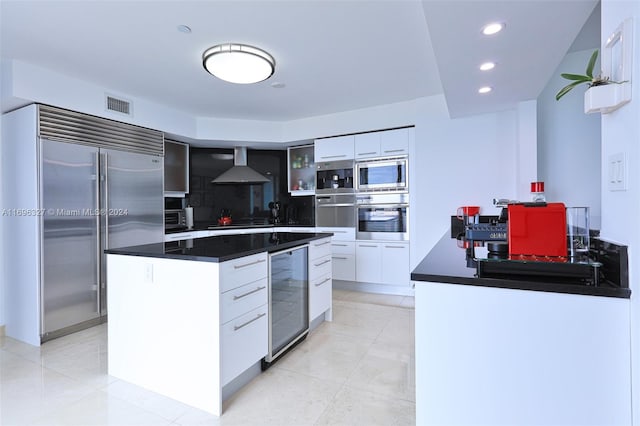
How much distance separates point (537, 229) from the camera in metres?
1.18

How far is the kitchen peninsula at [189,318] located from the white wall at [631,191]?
65.7 inches

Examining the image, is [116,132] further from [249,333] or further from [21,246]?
[249,333]

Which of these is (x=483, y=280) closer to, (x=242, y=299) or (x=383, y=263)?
(x=242, y=299)

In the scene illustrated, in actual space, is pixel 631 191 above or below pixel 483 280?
above

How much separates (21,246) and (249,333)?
2.50m

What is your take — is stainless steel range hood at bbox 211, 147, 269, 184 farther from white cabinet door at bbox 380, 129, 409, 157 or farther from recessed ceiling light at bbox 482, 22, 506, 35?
recessed ceiling light at bbox 482, 22, 506, 35

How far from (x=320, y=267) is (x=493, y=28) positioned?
2150mm

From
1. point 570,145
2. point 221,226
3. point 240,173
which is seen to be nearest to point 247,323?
point 221,226

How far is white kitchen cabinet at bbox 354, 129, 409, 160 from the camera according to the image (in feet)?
13.2

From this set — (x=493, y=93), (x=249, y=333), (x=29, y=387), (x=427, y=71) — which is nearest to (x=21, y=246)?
(x=29, y=387)

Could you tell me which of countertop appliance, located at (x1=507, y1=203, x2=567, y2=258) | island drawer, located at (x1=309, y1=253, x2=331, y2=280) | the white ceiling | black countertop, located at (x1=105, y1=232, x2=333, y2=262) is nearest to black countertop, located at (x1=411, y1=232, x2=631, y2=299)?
countertop appliance, located at (x1=507, y1=203, x2=567, y2=258)

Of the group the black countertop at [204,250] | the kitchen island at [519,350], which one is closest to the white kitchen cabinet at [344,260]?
the black countertop at [204,250]

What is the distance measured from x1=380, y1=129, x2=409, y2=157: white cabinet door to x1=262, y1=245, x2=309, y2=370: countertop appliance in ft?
6.70

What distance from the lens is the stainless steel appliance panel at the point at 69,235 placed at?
2.81 meters
